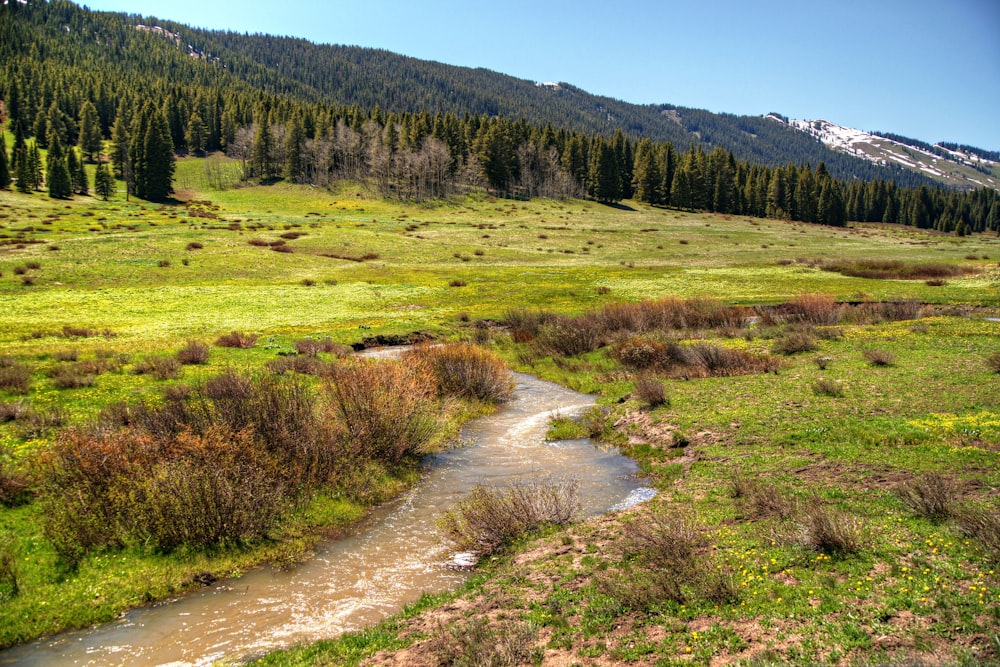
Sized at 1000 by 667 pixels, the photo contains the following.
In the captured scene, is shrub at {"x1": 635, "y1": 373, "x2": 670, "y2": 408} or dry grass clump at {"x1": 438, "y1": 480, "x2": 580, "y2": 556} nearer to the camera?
dry grass clump at {"x1": 438, "y1": 480, "x2": 580, "y2": 556}

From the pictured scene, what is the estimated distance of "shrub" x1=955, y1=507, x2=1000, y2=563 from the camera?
988 cm

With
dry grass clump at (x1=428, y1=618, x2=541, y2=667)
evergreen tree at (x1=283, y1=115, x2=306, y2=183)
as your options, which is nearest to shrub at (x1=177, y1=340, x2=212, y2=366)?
dry grass clump at (x1=428, y1=618, x2=541, y2=667)

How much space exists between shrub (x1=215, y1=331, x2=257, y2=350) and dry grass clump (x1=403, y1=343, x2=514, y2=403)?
10870mm

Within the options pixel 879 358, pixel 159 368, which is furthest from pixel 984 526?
pixel 159 368

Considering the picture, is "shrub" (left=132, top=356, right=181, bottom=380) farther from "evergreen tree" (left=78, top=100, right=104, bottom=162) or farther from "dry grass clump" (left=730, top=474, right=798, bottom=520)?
"evergreen tree" (left=78, top=100, right=104, bottom=162)

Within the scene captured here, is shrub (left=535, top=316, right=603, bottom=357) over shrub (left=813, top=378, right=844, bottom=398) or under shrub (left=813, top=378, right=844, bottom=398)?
under

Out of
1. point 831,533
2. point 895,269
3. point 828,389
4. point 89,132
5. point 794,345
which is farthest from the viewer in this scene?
point 89,132

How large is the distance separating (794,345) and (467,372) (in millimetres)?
19149

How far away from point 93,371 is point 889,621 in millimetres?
28977

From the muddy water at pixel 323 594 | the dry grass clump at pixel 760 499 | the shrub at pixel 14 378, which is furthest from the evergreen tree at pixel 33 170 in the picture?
the dry grass clump at pixel 760 499

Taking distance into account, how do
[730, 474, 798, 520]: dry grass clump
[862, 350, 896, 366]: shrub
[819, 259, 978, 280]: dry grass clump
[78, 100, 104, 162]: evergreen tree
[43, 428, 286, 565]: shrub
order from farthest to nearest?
[78, 100, 104, 162]: evergreen tree < [819, 259, 978, 280]: dry grass clump < [862, 350, 896, 366]: shrub < [43, 428, 286, 565]: shrub < [730, 474, 798, 520]: dry grass clump

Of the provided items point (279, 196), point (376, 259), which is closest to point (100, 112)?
point (279, 196)

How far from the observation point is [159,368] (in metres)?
25.6

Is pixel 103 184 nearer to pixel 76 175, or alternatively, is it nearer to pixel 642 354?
pixel 76 175
